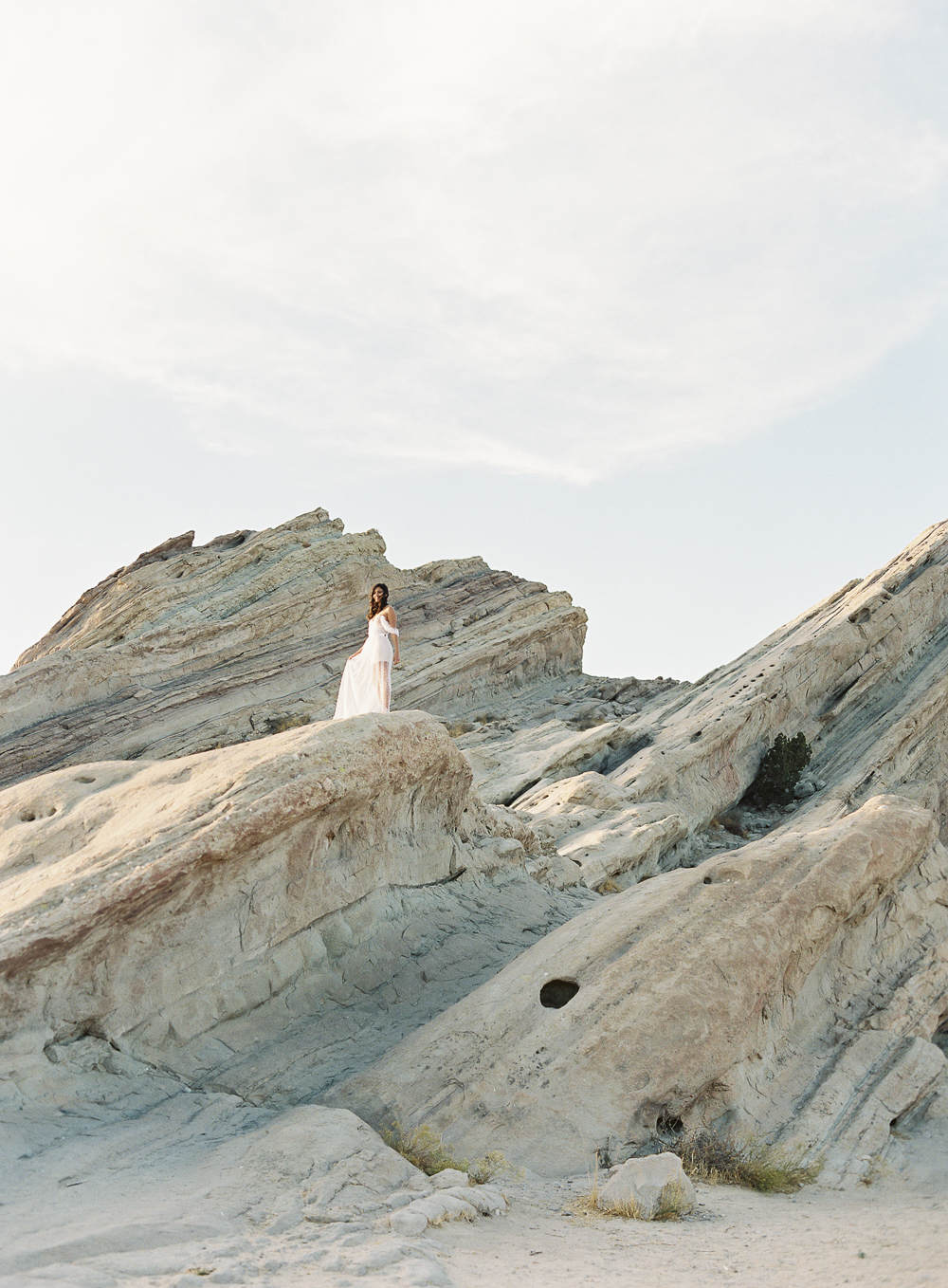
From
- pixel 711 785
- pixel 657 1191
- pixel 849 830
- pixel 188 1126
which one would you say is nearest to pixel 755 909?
pixel 849 830

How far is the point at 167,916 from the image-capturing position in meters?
9.82

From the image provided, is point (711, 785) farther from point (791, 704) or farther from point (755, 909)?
point (755, 909)

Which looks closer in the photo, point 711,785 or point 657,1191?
point 657,1191

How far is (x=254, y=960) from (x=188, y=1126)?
1935 millimetres

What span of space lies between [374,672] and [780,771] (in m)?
16.6

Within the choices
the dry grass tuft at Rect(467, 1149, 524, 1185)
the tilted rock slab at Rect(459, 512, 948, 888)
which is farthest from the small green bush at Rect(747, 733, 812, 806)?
the dry grass tuft at Rect(467, 1149, 524, 1185)

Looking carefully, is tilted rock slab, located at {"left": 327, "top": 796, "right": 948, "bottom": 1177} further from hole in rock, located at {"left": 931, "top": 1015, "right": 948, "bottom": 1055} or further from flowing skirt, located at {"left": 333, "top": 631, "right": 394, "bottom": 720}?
flowing skirt, located at {"left": 333, "top": 631, "right": 394, "bottom": 720}

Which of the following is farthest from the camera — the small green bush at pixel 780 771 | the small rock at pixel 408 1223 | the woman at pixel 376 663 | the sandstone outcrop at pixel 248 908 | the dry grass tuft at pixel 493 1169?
the small green bush at pixel 780 771

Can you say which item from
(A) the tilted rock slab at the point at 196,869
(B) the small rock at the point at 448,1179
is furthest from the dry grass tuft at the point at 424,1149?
(A) the tilted rock slab at the point at 196,869

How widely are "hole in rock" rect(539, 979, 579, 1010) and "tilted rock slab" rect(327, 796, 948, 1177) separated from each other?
0.02m

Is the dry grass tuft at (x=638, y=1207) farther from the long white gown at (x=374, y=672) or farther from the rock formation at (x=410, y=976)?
the long white gown at (x=374, y=672)

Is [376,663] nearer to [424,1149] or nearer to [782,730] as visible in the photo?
[424,1149]

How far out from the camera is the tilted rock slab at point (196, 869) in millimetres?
9180

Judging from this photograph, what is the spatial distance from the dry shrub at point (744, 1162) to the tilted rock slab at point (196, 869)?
173 inches
